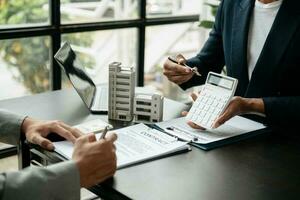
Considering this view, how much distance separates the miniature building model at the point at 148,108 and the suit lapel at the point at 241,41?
49cm

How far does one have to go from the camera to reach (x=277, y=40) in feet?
6.17

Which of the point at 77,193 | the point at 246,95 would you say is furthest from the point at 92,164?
the point at 246,95

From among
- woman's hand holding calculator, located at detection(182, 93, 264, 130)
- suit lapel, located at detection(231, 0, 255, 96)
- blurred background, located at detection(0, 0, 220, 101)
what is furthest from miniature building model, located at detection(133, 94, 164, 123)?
blurred background, located at detection(0, 0, 220, 101)

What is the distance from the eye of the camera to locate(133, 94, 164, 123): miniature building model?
1.72 metres

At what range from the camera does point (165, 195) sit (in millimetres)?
1192

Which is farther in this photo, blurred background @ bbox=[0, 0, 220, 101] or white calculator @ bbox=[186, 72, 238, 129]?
blurred background @ bbox=[0, 0, 220, 101]

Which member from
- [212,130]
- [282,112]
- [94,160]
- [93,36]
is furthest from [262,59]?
[93,36]

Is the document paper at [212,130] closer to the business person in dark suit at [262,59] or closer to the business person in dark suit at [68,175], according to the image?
the business person in dark suit at [262,59]

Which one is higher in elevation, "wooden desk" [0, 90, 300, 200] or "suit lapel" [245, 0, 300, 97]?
"suit lapel" [245, 0, 300, 97]

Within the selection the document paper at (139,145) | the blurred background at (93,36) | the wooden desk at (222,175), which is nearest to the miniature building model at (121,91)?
the document paper at (139,145)

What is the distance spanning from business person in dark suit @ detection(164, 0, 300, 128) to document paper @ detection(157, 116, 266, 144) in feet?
0.16

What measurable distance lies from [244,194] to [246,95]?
33.0 inches

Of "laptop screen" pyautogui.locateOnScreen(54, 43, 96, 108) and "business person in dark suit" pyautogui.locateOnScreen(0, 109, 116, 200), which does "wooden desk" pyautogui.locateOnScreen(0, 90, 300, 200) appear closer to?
"business person in dark suit" pyautogui.locateOnScreen(0, 109, 116, 200)

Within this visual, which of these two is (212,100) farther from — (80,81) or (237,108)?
(80,81)
